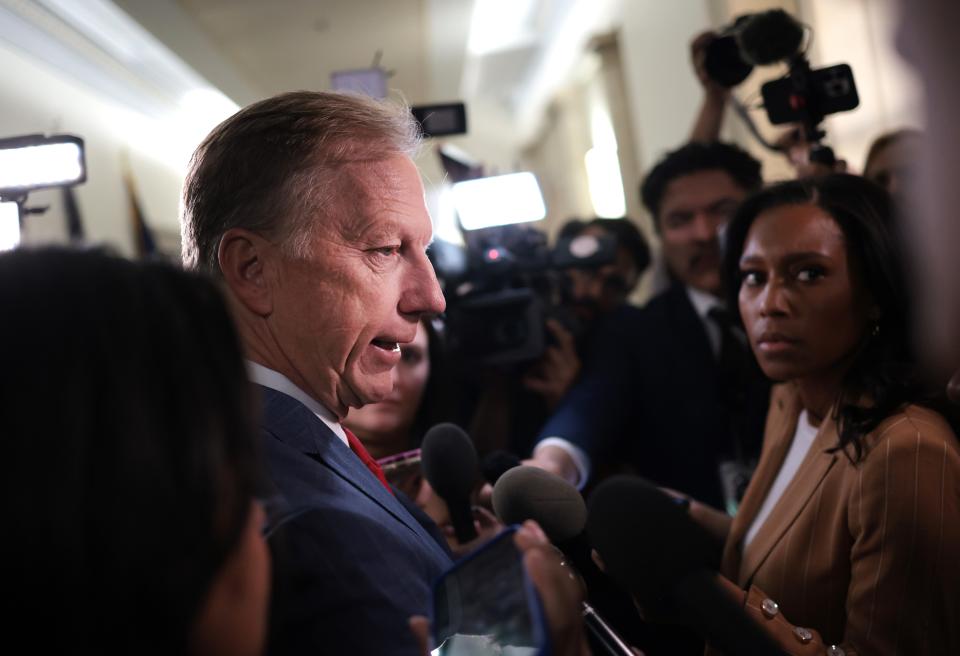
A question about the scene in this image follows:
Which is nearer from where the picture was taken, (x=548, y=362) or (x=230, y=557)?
(x=230, y=557)

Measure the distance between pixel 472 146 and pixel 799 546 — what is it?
31.2 feet

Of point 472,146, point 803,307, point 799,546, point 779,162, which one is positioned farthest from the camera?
point 472,146

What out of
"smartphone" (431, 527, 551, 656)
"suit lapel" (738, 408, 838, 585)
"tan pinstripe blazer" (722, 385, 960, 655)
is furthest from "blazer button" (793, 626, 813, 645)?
"smartphone" (431, 527, 551, 656)

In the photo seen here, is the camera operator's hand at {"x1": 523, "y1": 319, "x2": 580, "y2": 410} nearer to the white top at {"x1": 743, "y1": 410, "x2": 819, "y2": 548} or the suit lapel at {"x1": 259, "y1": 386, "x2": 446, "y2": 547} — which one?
the white top at {"x1": 743, "y1": 410, "x2": 819, "y2": 548}

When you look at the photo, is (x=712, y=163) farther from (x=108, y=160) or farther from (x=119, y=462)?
(x=108, y=160)

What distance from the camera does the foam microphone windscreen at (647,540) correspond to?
1.82 ft

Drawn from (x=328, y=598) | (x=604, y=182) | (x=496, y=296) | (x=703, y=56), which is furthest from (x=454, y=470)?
(x=604, y=182)

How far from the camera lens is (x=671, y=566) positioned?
0.55 m

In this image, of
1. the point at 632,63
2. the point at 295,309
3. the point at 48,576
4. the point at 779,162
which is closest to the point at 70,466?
the point at 48,576

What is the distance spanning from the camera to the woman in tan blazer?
0.92m

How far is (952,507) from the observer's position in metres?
0.93

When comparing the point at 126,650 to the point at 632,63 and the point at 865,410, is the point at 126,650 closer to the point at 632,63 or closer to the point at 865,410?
the point at 865,410

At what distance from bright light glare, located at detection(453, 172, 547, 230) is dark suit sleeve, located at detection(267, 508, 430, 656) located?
1.15 metres

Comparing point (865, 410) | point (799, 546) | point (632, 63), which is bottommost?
point (799, 546)
